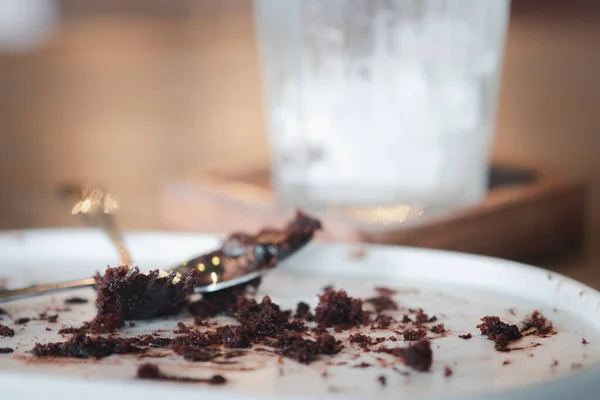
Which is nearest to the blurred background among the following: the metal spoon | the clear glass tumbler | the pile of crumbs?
the clear glass tumbler

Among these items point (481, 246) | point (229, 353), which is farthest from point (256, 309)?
point (481, 246)

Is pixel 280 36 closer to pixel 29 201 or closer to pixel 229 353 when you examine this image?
pixel 229 353

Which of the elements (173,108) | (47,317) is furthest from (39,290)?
(173,108)

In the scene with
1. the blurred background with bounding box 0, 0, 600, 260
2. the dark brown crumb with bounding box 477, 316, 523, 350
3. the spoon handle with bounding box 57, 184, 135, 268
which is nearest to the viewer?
the dark brown crumb with bounding box 477, 316, 523, 350

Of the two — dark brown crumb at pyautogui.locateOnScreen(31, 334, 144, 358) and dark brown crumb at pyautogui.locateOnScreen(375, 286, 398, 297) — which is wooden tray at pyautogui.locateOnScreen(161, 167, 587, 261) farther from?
dark brown crumb at pyautogui.locateOnScreen(31, 334, 144, 358)

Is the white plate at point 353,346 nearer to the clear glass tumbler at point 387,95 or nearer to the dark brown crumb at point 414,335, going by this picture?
the dark brown crumb at point 414,335
